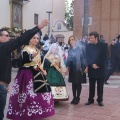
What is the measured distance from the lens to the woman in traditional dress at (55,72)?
271 inches

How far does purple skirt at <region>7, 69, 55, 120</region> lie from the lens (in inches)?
212

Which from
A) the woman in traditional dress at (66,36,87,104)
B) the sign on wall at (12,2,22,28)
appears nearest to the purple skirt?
the woman in traditional dress at (66,36,87,104)

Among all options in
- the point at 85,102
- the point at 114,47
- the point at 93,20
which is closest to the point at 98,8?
the point at 93,20

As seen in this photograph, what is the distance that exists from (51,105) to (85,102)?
6.67 ft

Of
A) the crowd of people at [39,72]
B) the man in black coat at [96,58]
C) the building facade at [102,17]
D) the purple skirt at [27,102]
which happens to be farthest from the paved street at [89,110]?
the building facade at [102,17]

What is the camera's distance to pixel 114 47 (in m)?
11.7

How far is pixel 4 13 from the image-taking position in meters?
22.2

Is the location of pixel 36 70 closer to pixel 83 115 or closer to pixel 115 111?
Answer: pixel 83 115

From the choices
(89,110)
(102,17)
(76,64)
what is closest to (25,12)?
(102,17)

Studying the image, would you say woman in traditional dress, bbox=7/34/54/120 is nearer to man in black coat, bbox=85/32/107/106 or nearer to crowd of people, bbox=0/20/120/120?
crowd of people, bbox=0/20/120/120

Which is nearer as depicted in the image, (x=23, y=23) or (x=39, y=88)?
(x=39, y=88)

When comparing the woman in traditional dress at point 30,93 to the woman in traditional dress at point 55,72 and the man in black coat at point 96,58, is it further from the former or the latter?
the man in black coat at point 96,58

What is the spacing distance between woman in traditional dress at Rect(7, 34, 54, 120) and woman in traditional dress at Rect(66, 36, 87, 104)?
1593 millimetres

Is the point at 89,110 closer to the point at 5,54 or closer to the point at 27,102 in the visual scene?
the point at 27,102
